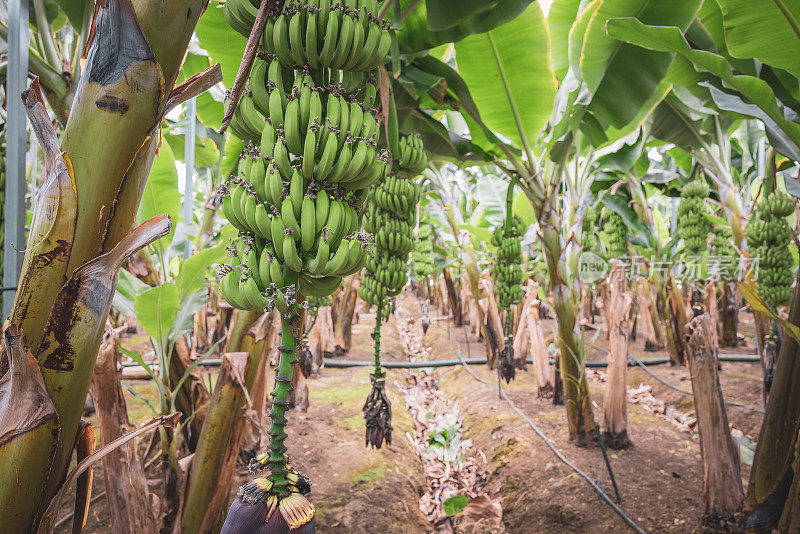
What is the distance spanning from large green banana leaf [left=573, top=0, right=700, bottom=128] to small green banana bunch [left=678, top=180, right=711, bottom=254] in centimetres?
296

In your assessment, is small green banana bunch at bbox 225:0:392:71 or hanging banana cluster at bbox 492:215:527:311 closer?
small green banana bunch at bbox 225:0:392:71

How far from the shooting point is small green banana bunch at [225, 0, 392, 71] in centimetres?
103

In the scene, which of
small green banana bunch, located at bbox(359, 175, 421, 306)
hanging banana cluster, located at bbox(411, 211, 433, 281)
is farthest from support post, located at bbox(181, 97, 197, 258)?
hanging banana cluster, located at bbox(411, 211, 433, 281)

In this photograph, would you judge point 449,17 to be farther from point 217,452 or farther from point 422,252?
point 422,252

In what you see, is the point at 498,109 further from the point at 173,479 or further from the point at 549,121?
the point at 173,479

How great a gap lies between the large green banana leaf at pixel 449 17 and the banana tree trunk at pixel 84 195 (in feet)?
4.32

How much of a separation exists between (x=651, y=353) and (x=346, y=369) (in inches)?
167

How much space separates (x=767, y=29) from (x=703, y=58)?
25 centimetres

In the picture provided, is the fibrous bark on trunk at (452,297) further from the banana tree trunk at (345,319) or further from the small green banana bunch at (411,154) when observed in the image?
the small green banana bunch at (411,154)

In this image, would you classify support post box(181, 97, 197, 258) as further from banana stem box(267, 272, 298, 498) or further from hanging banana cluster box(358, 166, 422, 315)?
banana stem box(267, 272, 298, 498)

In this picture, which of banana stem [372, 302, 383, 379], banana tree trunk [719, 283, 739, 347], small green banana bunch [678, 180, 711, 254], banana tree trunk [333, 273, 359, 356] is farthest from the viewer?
banana tree trunk [333, 273, 359, 356]

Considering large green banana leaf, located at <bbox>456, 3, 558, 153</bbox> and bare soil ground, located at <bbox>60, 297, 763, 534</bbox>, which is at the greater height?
large green banana leaf, located at <bbox>456, 3, 558, 153</bbox>

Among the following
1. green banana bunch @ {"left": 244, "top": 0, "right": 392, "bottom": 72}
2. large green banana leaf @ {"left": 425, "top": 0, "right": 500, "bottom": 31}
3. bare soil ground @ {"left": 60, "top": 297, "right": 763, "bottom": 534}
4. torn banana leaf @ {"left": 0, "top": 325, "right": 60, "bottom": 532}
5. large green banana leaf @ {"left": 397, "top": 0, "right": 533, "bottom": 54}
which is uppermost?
large green banana leaf @ {"left": 397, "top": 0, "right": 533, "bottom": 54}

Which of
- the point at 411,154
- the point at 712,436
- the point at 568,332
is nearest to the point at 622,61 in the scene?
the point at 411,154
